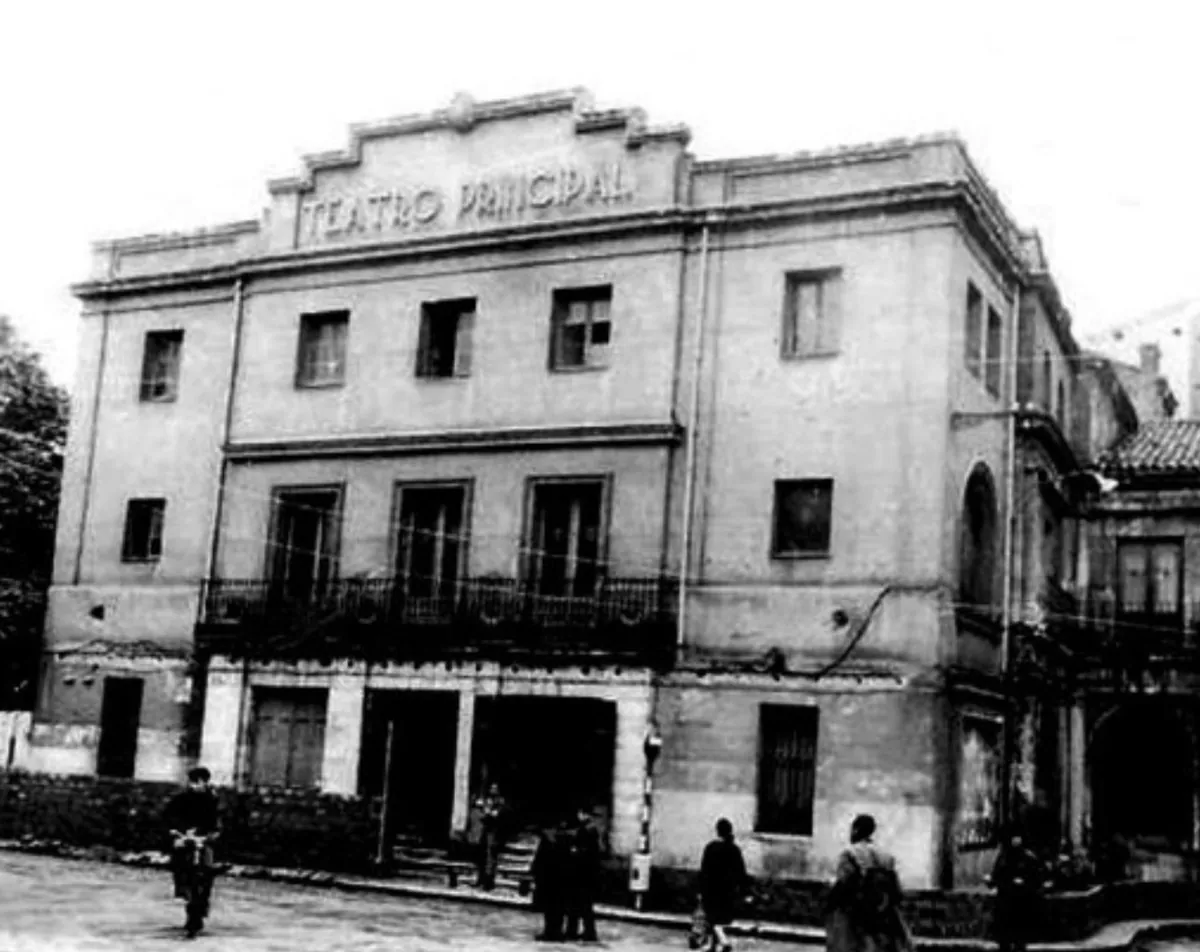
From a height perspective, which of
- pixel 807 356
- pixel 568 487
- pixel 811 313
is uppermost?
pixel 811 313

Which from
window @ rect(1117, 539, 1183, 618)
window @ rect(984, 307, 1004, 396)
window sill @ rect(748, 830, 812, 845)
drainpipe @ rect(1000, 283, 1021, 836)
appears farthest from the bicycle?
window @ rect(1117, 539, 1183, 618)

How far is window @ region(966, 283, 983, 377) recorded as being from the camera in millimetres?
26375

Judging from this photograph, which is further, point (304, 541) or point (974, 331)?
point (304, 541)

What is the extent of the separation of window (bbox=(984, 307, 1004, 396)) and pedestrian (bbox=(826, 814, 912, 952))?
15232 mm

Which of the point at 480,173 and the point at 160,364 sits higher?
the point at 480,173

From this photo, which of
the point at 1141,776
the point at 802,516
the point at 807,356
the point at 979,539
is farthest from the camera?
the point at 1141,776

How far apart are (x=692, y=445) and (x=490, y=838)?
6.92 m

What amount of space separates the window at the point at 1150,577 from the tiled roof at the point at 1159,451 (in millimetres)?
1455

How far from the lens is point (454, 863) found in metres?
26.2

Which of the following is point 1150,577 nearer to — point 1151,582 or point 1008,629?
point 1151,582

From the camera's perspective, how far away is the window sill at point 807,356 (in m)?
25.8

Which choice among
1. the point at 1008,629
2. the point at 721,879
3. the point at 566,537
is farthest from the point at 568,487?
the point at 721,879

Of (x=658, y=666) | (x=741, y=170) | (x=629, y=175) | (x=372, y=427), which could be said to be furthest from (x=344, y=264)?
(x=658, y=666)

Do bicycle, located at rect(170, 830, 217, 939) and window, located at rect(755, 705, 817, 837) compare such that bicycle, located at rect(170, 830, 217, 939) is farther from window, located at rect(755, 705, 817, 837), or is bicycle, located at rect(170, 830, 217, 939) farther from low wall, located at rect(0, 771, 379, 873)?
window, located at rect(755, 705, 817, 837)
